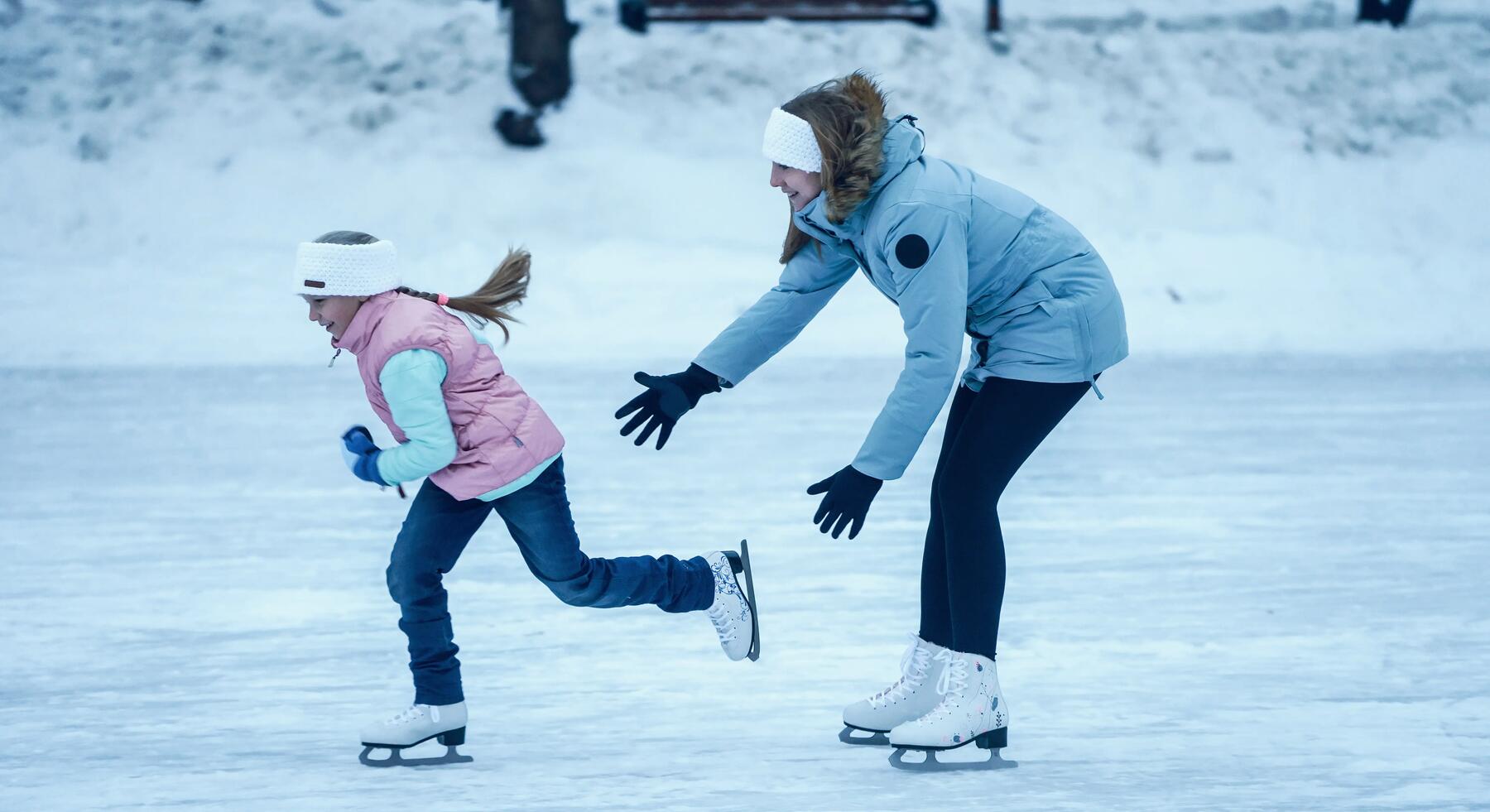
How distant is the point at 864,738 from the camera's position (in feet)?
11.2

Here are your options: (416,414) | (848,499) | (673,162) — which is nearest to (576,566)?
(416,414)

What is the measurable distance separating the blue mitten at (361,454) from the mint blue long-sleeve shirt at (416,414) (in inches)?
1.0

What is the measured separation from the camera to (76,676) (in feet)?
12.6

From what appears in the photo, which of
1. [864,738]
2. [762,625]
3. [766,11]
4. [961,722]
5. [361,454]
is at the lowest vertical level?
[766,11]

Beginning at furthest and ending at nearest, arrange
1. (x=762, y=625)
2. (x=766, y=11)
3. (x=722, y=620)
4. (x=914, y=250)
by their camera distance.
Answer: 1. (x=766, y=11)
2. (x=762, y=625)
3. (x=722, y=620)
4. (x=914, y=250)

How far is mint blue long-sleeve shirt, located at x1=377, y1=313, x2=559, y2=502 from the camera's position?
118 inches

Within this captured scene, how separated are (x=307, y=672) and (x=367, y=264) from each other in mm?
1243

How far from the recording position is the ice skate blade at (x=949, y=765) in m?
3.23

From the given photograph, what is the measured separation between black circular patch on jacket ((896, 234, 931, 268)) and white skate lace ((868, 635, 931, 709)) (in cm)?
89

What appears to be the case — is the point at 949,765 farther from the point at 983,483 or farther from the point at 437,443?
the point at 437,443

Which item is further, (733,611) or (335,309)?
(733,611)

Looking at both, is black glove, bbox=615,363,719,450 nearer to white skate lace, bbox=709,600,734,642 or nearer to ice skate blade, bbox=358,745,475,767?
white skate lace, bbox=709,600,734,642

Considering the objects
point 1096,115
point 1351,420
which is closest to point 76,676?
point 1351,420

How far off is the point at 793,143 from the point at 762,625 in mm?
1645
